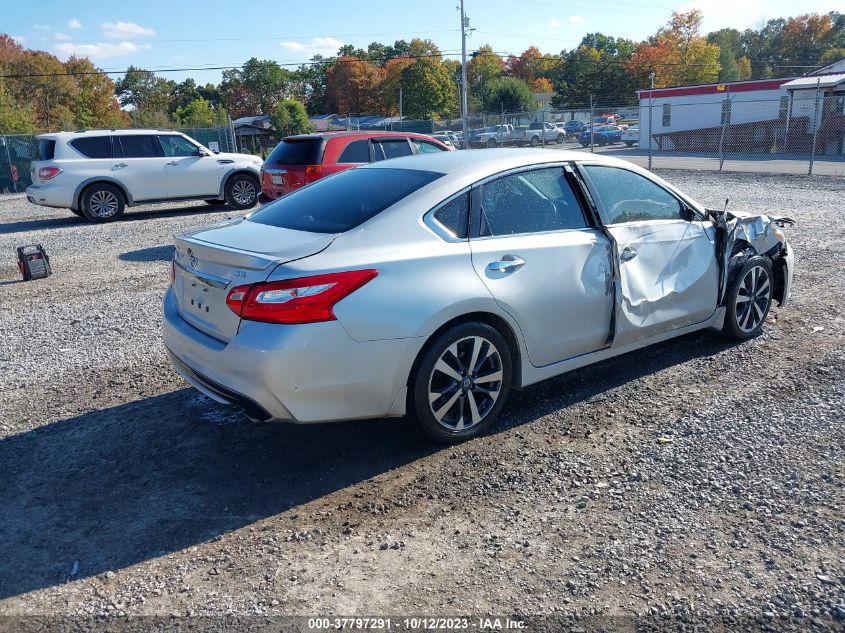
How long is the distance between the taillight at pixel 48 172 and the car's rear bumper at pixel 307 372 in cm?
1176

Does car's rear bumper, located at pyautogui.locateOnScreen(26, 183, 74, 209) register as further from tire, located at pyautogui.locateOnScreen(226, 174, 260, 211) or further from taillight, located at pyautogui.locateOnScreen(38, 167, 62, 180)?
tire, located at pyautogui.locateOnScreen(226, 174, 260, 211)

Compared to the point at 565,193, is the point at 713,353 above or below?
below

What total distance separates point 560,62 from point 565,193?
4643 inches

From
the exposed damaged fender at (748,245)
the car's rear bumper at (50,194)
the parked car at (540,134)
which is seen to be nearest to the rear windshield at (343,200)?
the exposed damaged fender at (748,245)

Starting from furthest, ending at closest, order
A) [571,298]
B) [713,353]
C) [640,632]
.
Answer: [713,353] < [571,298] < [640,632]

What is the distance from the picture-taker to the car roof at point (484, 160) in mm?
4328

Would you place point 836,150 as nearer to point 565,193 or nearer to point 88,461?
point 565,193

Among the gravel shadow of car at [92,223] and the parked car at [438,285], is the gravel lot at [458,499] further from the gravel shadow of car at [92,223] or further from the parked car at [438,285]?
the gravel shadow of car at [92,223]

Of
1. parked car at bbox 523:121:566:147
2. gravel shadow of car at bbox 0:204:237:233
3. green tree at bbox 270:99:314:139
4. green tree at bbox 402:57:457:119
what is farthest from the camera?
green tree at bbox 402:57:457:119

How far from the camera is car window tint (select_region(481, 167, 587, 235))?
4.21 meters

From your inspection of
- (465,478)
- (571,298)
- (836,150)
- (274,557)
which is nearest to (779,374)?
(571,298)

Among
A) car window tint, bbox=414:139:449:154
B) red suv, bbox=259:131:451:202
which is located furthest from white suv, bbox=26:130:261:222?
car window tint, bbox=414:139:449:154

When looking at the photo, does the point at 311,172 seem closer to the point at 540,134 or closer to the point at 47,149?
the point at 47,149

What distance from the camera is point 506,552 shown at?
3.07m
